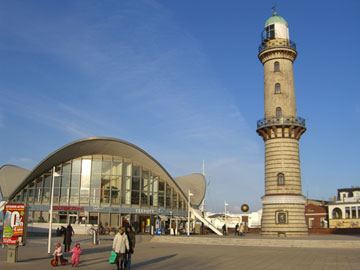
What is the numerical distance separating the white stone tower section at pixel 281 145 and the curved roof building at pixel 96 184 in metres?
14.4

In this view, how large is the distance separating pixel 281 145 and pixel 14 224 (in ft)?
96.4

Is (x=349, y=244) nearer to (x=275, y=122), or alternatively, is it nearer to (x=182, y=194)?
(x=275, y=122)

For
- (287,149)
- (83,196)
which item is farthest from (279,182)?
(83,196)

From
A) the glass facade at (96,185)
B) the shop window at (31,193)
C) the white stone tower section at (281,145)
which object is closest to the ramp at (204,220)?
the glass facade at (96,185)

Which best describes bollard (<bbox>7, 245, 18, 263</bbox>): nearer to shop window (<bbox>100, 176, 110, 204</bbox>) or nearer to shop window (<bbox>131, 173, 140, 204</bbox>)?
shop window (<bbox>100, 176, 110, 204</bbox>)

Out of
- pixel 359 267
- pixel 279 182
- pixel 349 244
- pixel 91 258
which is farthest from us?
pixel 279 182

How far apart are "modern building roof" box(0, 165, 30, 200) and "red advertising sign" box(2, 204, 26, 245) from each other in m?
31.9

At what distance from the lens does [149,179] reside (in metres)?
50.6

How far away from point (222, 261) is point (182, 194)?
34.2 meters

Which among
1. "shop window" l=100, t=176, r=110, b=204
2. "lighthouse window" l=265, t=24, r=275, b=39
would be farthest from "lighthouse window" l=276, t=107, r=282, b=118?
"shop window" l=100, t=176, r=110, b=204

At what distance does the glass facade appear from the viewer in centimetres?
4716

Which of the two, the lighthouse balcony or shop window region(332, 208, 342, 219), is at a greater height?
the lighthouse balcony

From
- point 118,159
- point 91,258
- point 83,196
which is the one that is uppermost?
point 118,159

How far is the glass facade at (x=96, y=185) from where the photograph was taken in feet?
155
